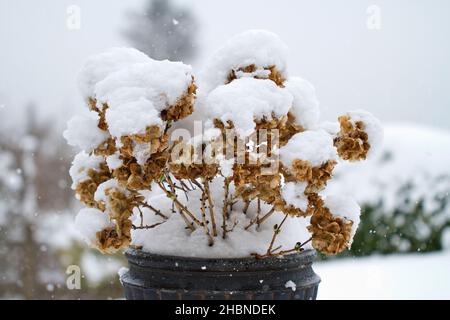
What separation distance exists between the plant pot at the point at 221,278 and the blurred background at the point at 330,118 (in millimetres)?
1842

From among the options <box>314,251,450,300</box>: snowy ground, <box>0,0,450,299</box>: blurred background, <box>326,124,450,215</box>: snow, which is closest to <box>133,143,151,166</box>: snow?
<box>314,251,450,300</box>: snowy ground

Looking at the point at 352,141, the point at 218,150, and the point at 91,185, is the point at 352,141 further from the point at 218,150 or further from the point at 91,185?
the point at 91,185

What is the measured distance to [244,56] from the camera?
3.73ft

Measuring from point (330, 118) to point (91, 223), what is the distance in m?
2.73

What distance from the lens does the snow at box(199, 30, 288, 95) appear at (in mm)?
1127

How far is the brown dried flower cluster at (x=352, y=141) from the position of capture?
3.71 feet

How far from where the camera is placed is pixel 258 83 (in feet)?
3.46

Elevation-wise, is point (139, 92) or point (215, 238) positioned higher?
point (139, 92)

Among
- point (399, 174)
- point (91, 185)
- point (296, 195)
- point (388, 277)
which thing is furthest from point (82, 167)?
point (399, 174)

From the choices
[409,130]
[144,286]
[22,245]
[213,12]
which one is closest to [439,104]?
[409,130]

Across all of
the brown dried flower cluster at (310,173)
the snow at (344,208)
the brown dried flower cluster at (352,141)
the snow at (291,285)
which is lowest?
the snow at (291,285)

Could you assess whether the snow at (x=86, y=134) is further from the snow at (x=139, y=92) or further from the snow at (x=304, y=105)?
the snow at (x=304, y=105)

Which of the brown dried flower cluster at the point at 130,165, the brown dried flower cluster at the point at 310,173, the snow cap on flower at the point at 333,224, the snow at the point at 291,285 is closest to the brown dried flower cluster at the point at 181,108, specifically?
the brown dried flower cluster at the point at 130,165
